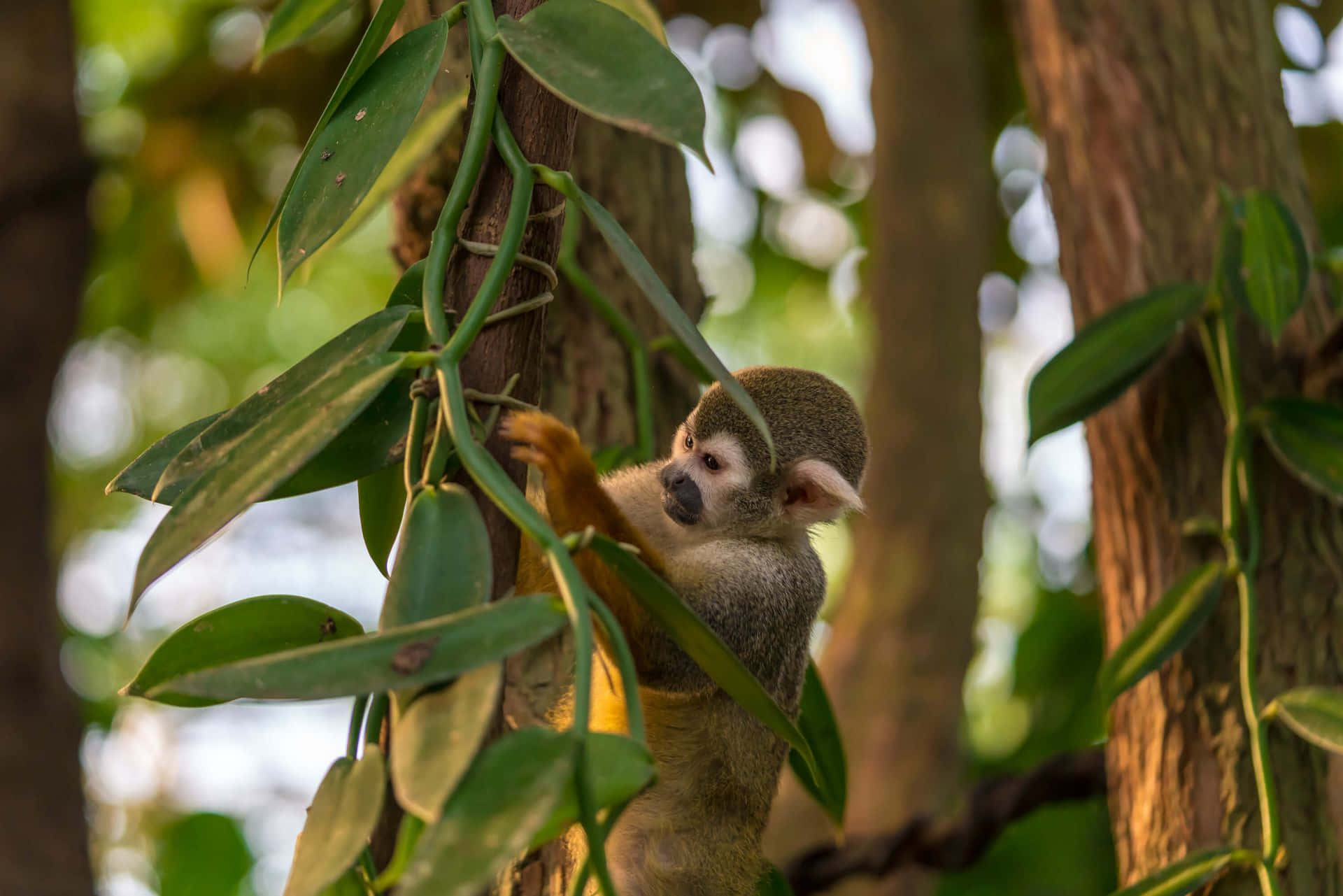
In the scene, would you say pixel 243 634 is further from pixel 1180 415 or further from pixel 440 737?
pixel 1180 415

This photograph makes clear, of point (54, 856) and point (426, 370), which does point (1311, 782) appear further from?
point (54, 856)

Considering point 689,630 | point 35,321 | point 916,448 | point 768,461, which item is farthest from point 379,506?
point 916,448

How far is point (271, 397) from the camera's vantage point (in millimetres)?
942

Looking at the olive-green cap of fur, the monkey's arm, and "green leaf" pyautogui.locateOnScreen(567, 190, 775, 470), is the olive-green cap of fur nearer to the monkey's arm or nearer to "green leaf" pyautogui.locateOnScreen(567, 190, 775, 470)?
the monkey's arm

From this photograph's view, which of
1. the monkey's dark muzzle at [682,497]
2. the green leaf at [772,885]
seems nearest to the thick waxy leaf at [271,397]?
the monkey's dark muzzle at [682,497]

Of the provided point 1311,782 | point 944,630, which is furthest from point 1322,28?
point 1311,782

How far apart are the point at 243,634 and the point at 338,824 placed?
269mm

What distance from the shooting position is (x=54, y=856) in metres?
2.33

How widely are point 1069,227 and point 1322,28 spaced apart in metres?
1.49

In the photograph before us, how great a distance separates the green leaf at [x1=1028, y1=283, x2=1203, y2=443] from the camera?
77.5 inches

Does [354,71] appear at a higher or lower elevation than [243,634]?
→ higher

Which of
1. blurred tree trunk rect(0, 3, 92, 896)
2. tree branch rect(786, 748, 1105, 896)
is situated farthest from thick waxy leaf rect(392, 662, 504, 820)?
blurred tree trunk rect(0, 3, 92, 896)

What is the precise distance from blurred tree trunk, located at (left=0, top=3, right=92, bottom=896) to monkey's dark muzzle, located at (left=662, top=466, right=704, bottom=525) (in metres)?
1.40

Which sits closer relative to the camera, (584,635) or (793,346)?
(584,635)
